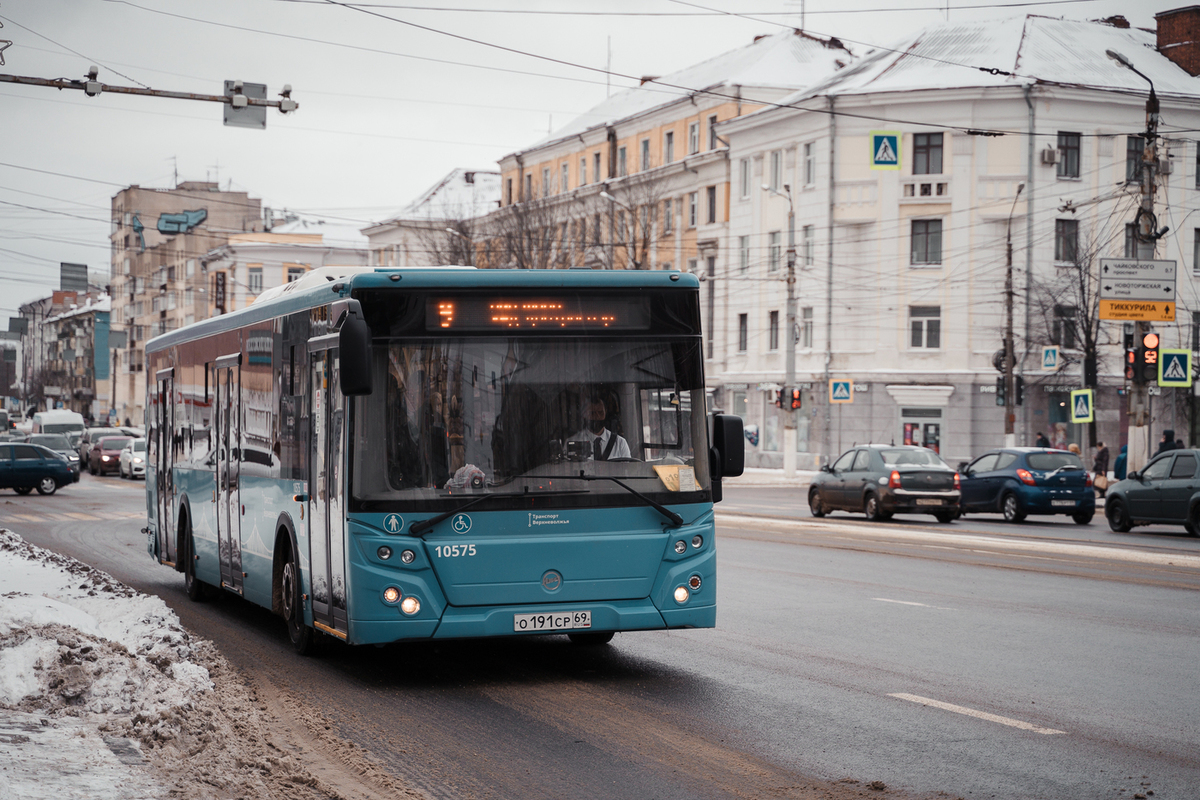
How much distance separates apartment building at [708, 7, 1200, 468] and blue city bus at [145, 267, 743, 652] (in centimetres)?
4479

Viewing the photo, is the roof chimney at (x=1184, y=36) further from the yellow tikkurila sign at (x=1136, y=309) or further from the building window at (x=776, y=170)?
the yellow tikkurila sign at (x=1136, y=309)

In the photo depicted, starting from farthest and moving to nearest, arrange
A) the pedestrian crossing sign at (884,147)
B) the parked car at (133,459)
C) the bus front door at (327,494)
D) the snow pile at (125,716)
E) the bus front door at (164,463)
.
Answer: the parked car at (133,459) → the pedestrian crossing sign at (884,147) → the bus front door at (164,463) → the bus front door at (327,494) → the snow pile at (125,716)

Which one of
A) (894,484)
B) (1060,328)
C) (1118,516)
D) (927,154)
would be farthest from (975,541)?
(927,154)

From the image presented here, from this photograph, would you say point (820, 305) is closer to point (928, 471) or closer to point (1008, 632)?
point (928, 471)

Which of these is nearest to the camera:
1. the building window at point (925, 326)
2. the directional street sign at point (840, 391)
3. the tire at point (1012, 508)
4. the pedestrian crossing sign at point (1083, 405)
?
the tire at point (1012, 508)

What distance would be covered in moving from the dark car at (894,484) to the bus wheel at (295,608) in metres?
19.3

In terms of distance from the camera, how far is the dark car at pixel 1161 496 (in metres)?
25.3

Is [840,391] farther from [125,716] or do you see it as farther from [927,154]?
[125,716]

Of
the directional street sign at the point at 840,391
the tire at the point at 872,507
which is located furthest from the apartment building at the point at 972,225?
the tire at the point at 872,507

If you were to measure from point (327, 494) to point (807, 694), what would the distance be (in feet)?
11.0

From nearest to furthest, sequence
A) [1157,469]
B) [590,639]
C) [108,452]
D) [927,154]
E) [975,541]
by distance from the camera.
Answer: [590,639] < [975,541] < [1157,469] < [927,154] < [108,452]

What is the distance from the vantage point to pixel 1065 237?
55.4 metres

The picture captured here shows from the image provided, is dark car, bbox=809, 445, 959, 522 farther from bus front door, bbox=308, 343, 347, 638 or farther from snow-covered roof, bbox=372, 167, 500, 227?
snow-covered roof, bbox=372, 167, 500, 227

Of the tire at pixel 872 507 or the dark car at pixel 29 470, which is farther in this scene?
the dark car at pixel 29 470
